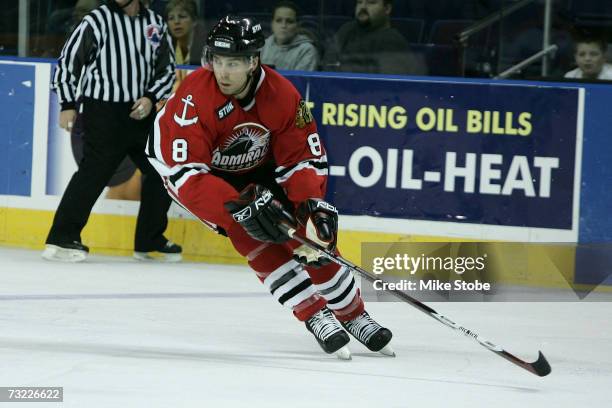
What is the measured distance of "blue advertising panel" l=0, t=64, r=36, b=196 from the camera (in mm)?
6578

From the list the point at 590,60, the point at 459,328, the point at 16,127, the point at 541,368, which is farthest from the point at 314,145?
the point at 16,127

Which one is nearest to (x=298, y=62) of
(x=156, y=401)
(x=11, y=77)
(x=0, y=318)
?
(x=11, y=77)

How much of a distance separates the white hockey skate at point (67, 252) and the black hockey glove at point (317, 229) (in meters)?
2.26

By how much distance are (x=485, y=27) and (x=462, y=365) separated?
247cm

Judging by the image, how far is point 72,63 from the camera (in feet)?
20.0

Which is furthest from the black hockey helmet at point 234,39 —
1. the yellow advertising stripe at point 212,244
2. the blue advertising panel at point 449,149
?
the yellow advertising stripe at point 212,244

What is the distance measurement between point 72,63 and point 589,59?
2.38m

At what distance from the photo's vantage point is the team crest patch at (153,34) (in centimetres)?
623

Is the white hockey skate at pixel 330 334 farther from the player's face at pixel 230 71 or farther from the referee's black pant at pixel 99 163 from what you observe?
the referee's black pant at pixel 99 163

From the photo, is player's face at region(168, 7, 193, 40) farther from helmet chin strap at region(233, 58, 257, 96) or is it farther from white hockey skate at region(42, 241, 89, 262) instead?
helmet chin strap at region(233, 58, 257, 96)

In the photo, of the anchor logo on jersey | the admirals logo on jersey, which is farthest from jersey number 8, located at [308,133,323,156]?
the anchor logo on jersey

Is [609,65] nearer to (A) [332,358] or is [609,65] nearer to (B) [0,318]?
(A) [332,358]

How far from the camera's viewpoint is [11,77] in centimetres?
661

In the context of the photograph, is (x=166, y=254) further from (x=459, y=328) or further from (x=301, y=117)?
(x=459, y=328)
